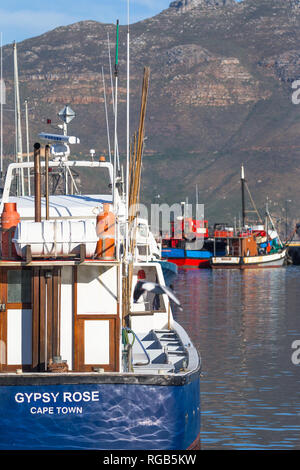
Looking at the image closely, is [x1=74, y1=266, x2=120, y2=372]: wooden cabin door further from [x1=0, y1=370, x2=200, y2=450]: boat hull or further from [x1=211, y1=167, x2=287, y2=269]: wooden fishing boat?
[x1=211, y1=167, x2=287, y2=269]: wooden fishing boat

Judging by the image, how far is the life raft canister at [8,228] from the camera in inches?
741

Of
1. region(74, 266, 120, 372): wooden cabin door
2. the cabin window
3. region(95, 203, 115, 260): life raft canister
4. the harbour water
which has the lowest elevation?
the harbour water

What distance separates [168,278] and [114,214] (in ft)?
120

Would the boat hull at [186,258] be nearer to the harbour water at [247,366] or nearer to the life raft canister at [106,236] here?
the harbour water at [247,366]

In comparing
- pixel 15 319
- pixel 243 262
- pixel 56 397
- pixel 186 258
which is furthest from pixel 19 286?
pixel 186 258

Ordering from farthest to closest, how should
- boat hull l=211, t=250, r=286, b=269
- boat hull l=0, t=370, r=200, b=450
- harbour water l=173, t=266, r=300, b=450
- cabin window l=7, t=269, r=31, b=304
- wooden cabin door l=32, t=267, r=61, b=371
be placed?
boat hull l=211, t=250, r=286, b=269, harbour water l=173, t=266, r=300, b=450, cabin window l=7, t=269, r=31, b=304, wooden cabin door l=32, t=267, r=61, b=371, boat hull l=0, t=370, r=200, b=450

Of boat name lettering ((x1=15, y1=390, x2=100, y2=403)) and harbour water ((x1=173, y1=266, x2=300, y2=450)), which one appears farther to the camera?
harbour water ((x1=173, y1=266, x2=300, y2=450))

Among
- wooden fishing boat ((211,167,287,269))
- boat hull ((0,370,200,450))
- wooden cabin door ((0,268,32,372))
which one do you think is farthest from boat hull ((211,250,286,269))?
A: boat hull ((0,370,200,450))

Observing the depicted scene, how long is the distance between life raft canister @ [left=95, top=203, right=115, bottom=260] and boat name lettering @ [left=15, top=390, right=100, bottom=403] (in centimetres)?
281

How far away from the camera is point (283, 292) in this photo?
7338cm

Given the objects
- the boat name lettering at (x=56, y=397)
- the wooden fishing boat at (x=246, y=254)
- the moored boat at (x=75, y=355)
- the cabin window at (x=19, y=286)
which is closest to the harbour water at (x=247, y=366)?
the moored boat at (x=75, y=355)

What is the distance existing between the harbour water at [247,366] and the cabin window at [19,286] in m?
6.08

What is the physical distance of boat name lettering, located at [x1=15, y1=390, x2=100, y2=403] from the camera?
17250 mm
